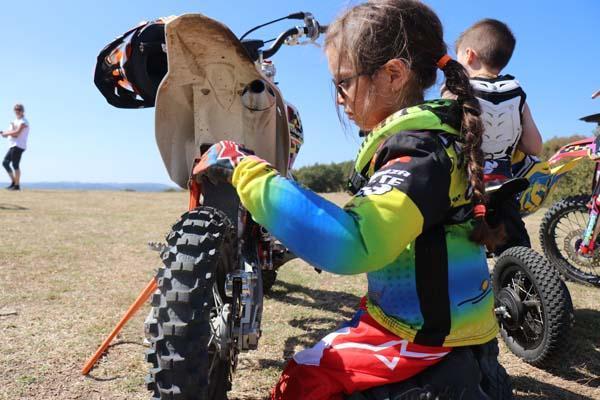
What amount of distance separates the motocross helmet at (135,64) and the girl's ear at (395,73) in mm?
1038

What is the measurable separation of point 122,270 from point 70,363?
1.85 m

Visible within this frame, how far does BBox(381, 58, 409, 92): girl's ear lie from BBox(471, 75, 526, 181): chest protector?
1.16 meters

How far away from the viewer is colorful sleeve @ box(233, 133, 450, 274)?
36.0 inches

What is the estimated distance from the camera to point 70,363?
2160 mm

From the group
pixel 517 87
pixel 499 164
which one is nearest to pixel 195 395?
pixel 499 164

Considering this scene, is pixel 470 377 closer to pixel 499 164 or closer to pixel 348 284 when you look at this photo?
pixel 499 164

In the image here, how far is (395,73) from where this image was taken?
1131mm

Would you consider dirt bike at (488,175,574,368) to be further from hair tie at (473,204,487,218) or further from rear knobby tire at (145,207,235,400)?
rear knobby tire at (145,207,235,400)

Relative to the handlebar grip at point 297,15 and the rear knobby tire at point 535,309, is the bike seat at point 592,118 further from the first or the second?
the handlebar grip at point 297,15

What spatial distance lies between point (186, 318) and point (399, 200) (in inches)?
27.0

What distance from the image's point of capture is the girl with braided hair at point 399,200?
0.95 meters

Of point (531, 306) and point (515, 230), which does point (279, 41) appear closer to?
point (515, 230)


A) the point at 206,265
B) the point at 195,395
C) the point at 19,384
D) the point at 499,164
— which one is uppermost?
the point at 499,164

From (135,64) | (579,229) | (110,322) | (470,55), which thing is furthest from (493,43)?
(110,322)
